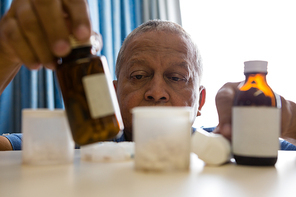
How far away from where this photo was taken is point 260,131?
54 cm

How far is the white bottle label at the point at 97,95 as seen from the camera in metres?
0.46

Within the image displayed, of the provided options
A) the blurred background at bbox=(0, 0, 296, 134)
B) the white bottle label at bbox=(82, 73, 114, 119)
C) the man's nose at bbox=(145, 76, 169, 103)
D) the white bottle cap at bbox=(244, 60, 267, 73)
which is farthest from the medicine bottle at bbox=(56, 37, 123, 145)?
the blurred background at bbox=(0, 0, 296, 134)

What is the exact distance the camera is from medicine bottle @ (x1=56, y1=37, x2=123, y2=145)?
0.46 metres

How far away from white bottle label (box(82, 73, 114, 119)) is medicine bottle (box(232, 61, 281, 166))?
28 cm

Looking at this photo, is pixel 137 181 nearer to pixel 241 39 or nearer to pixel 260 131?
pixel 260 131

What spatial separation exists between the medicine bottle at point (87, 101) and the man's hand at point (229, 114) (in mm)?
326

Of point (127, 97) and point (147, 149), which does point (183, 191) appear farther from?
point (127, 97)

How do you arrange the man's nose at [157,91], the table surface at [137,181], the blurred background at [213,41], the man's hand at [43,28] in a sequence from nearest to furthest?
1. the table surface at [137,181]
2. the man's hand at [43,28]
3. the man's nose at [157,91]
4. the blurred background at [213,41]

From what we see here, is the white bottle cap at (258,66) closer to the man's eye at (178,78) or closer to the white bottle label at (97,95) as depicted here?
the white bottle label at (97,95)

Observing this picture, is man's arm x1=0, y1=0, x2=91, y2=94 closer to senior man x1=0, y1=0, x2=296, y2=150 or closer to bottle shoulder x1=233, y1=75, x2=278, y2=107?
senior man x1=0, y1=0, x2=296, y2=150

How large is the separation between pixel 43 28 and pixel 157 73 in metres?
0.84

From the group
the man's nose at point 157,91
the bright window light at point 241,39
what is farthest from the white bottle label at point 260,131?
the bright window light at point 241,39

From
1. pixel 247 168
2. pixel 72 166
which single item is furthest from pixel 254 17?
pixel 72 166

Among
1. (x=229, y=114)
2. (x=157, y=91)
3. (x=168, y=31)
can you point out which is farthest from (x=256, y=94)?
(x=168, y=31)
